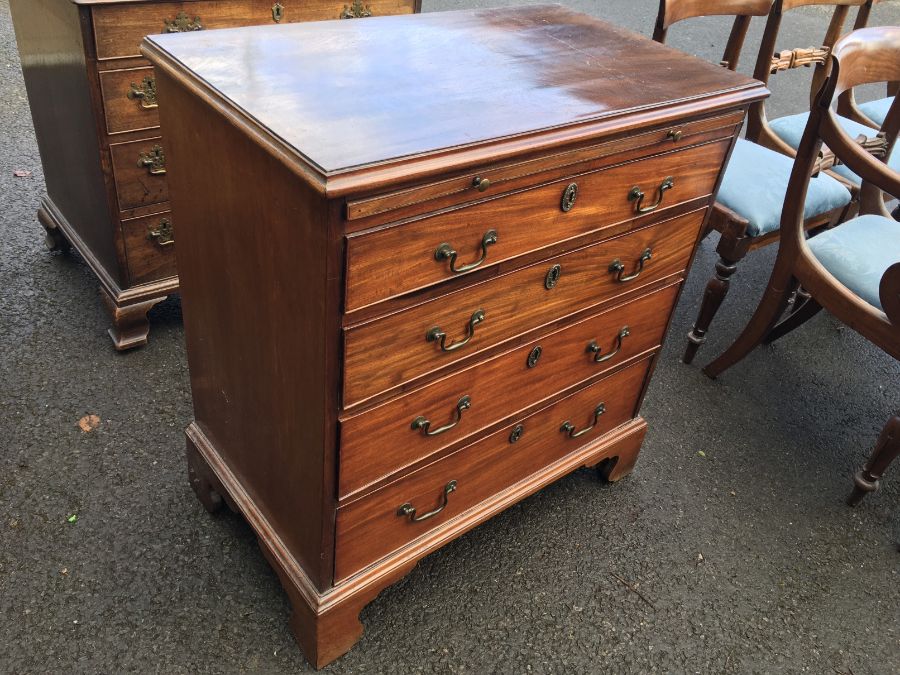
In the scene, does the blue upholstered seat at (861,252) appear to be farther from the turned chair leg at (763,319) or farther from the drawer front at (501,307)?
the drawer front at (501,307)

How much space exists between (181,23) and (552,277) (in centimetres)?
115

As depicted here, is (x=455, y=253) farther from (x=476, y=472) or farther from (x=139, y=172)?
(x=139, y=172)

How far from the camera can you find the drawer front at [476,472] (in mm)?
1387

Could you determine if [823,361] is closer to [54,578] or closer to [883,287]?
[883,287]

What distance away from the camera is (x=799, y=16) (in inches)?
233

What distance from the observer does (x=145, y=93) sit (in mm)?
1876

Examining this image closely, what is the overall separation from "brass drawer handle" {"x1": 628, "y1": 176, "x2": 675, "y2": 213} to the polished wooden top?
0.15 meters

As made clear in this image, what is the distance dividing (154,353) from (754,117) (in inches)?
81.8

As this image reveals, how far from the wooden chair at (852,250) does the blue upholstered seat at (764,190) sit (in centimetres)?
8

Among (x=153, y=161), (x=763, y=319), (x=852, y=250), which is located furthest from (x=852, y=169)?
(x=153, y=161)

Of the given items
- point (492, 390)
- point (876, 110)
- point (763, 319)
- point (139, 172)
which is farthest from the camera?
point (876, 110)

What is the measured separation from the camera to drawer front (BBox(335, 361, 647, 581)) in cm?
139

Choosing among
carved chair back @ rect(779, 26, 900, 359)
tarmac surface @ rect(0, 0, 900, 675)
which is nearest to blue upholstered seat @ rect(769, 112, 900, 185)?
carved chair back @ rect(779, 26, 900, 359)

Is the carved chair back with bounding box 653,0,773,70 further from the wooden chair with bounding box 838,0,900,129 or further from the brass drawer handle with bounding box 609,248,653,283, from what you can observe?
the brass drawer handle with bounding box 609,248,653,283
